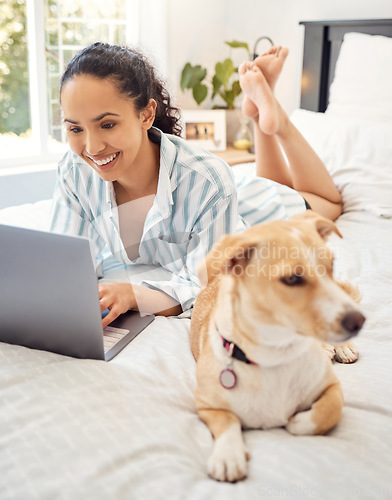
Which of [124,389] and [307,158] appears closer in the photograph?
[124,389]

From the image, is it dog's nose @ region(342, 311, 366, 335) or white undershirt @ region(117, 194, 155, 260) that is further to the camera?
white undershirt @ region(117, 194, 155, 260)

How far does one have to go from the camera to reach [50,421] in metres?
0.77

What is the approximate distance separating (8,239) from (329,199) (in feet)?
4.90

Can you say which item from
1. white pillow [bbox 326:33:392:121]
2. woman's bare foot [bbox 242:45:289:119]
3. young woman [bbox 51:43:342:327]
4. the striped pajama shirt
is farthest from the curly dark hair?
white pillow [bbox 326:33:392:121]

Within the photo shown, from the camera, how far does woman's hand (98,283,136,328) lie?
1.09m

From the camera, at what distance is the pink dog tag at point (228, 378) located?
0.73 m

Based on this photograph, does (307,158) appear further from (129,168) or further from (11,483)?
(11,483)

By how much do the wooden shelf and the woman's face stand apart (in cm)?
187

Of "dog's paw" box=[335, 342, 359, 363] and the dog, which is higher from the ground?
the dog

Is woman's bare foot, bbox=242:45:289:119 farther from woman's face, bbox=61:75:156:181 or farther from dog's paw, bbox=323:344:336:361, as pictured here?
dog's paw, bbox=323:344:336:361

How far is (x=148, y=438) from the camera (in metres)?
0.76

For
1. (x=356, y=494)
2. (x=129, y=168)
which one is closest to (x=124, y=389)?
(x=356, y=494)

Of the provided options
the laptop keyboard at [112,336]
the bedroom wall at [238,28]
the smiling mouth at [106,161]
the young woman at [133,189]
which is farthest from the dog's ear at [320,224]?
the bedroom wall at [238,28]

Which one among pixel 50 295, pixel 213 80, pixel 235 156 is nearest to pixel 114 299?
pixel 50 295
